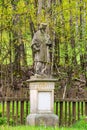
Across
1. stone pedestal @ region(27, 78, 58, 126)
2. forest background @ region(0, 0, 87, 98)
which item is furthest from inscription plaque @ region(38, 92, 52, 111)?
forest background @ region(0, 0, 87, 98)

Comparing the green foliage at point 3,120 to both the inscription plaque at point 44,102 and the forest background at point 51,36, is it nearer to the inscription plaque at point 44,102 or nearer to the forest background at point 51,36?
the inscription plaque at point 44,102

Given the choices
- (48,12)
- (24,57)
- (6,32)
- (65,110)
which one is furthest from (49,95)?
(24,57)

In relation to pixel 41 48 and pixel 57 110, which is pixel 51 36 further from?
pixel 57 110

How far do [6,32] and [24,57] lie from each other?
2812mm

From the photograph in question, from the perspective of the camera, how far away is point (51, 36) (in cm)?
2417

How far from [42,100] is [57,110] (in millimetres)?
1039

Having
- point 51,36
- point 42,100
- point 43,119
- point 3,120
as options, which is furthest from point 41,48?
point 51,36

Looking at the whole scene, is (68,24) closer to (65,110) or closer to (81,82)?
(81,82)

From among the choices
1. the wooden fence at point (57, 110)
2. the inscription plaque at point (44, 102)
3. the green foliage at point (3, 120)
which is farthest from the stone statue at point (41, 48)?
the green foliage at point (3, 120)

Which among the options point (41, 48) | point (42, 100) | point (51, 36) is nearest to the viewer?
point (42, 100)

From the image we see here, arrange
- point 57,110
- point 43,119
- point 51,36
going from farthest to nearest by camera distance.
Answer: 1. point 51,36
2. point 57,110
3. point 43,119

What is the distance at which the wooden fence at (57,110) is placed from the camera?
16.0m

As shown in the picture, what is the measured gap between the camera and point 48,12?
76.2 feet

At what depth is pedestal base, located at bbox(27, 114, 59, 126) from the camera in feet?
51.0
